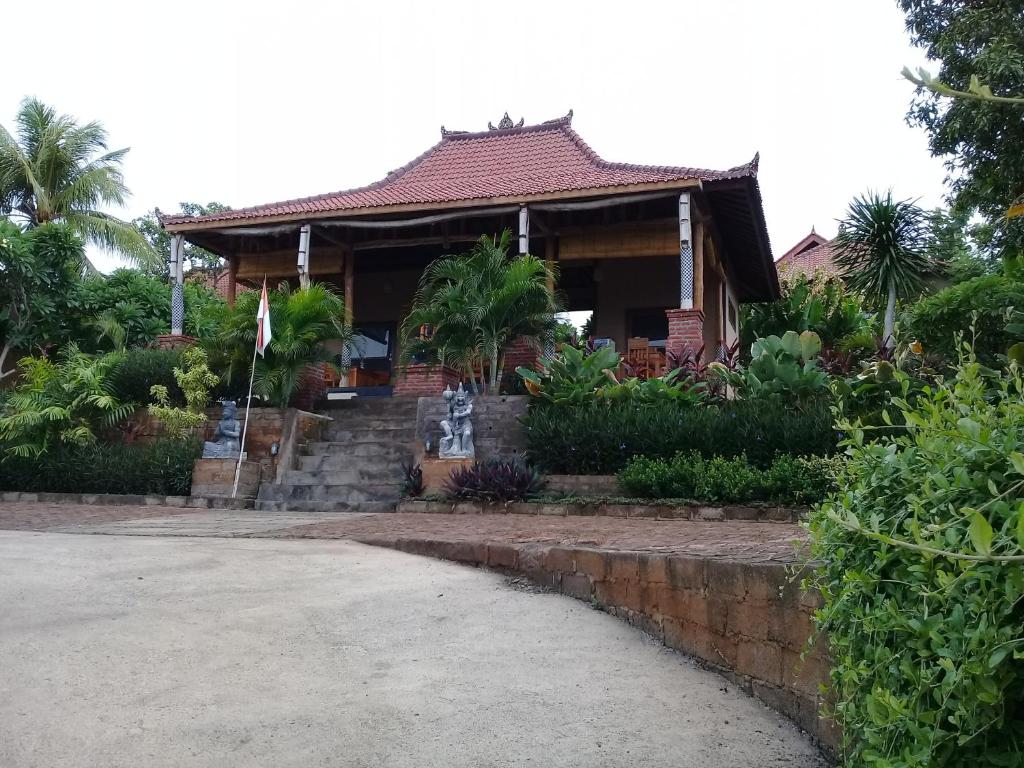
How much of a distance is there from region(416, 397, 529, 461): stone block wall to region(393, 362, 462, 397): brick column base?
1.30 m

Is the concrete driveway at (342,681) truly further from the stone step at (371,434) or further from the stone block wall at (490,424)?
the stone step at (371,434)

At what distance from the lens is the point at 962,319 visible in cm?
1188

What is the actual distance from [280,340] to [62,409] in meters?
3.19

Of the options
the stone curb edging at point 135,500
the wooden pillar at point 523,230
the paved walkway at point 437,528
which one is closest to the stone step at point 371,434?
the stone curb edging at point 135,500

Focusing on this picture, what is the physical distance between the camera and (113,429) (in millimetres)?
12930

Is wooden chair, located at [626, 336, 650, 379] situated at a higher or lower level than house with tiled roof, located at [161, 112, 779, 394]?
lower

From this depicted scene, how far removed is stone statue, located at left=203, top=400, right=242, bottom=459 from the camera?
11664mm

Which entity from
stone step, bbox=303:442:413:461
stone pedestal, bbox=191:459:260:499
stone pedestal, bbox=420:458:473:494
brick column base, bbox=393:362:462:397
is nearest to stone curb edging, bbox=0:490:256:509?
stone pedestal, bbox=191:459:260:499

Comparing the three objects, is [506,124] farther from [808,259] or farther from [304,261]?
[808,259]

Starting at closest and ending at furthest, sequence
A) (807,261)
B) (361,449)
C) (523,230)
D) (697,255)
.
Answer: (361,449) → (523,230) → (697,255) → (807,261)

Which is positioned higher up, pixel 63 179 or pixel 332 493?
pixel 63 179

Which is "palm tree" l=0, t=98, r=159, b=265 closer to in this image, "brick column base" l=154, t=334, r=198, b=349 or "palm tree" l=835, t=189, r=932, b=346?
"brick column base" l=154, t=334, r=198, b=349

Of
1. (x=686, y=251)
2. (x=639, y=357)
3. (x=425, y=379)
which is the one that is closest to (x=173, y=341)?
(x=425, y=379)

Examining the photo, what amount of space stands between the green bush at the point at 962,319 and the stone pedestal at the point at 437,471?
5722 mm
